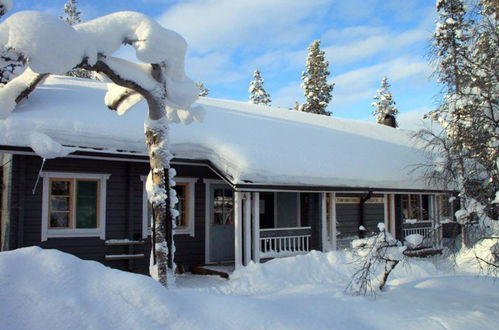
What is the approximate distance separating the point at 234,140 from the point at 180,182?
6.03ft

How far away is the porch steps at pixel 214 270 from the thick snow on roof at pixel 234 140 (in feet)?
7.48

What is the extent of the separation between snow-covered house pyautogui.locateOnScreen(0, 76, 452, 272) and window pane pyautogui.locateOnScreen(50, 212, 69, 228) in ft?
0.07

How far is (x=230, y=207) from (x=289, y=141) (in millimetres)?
2614

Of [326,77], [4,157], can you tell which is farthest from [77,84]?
[326,77]

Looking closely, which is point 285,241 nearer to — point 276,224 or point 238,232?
point 238,232

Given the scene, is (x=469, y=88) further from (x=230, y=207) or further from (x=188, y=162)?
(x=230, y=207)

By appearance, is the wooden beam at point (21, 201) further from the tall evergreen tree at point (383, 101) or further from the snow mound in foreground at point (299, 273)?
the tall evergreen tree at point (383, 101)

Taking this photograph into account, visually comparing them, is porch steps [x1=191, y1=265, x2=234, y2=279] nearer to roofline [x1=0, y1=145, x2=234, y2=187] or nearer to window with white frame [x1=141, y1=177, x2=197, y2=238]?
window with white frame [x1=141, y1=177, x2=197, y2=238]

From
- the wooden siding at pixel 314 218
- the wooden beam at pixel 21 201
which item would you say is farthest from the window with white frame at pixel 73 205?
the wooden siding at pixel 314 218

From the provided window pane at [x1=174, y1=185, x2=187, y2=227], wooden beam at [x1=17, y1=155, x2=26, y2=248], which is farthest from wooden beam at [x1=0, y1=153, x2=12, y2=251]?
window pane at [x1=174, y1=185, x2=187, y2=227]

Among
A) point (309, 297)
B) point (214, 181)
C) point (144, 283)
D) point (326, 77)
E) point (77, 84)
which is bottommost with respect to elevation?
point (309, 297)

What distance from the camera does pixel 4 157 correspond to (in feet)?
36.0

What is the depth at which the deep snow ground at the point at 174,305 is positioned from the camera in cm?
369

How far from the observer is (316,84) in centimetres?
3975
